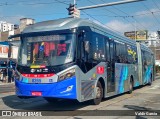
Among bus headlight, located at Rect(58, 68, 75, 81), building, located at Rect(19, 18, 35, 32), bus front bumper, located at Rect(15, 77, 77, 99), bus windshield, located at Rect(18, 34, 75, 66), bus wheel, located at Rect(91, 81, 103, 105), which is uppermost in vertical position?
building, located at Rect(19, 18, 35, 32)

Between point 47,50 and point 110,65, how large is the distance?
426 centimetres

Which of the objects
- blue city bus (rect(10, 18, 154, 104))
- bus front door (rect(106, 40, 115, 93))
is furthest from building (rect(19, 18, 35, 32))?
blue city bus (rect(10, 18, 154, 104))

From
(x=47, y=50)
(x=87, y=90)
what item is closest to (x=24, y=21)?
(x=87, y=90)

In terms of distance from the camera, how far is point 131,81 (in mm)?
18344

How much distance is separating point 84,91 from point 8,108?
2.90 meters

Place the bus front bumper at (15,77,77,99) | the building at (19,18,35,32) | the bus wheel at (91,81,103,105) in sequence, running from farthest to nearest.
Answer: the building at (19,18,35,32) < the bus wheel at (91,81,103,105) < the bus front bumper at (15,77,77,99)

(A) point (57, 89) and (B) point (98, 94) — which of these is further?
(B) point (98, 94)

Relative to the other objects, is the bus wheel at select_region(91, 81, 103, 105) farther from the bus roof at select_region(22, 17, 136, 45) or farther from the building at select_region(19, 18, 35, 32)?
the building at select_region(19, 18, 35, 32)

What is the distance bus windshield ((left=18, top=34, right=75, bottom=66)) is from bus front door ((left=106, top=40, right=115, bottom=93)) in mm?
3595

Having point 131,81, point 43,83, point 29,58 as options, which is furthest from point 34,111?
point 131,81

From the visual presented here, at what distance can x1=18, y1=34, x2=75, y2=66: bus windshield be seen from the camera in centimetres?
1047

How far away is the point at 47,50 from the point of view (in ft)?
35.0

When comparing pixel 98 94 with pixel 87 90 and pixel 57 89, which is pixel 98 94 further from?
pixel 57 89

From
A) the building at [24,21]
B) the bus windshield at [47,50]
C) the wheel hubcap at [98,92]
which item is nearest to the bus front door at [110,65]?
the wheel hubcap at [98,92]
